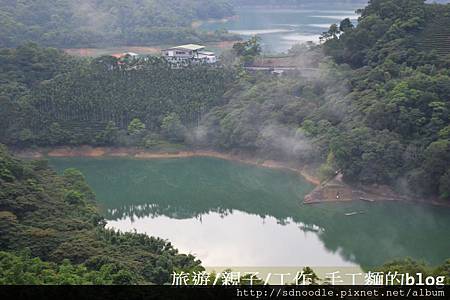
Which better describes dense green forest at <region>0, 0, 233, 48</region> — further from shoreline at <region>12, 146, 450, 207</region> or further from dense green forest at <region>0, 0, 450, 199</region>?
shoreline at <region>12, 146, 450, 207</region>

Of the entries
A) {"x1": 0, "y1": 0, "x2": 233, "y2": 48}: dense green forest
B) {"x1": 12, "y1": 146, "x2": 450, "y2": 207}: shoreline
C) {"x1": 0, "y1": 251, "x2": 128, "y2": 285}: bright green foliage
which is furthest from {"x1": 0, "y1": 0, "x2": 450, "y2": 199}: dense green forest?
{"x1": 0, "y1": 0, "x2": 233, "y2": 48}: dense green forest

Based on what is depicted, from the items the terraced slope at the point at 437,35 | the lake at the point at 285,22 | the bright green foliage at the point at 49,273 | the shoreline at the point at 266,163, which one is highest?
the terraced slope at the point at 437,35

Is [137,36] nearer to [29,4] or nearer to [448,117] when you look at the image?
[29,4]

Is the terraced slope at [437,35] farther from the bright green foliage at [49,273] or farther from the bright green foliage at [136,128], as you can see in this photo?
the bright green foliage at [49,273]

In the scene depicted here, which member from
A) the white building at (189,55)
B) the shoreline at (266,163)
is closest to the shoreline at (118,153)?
the shoreline at (266,163)

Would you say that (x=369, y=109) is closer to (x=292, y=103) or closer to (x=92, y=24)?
(x=292, y=103)

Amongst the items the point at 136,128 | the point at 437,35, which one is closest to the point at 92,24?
the point at 136,128
